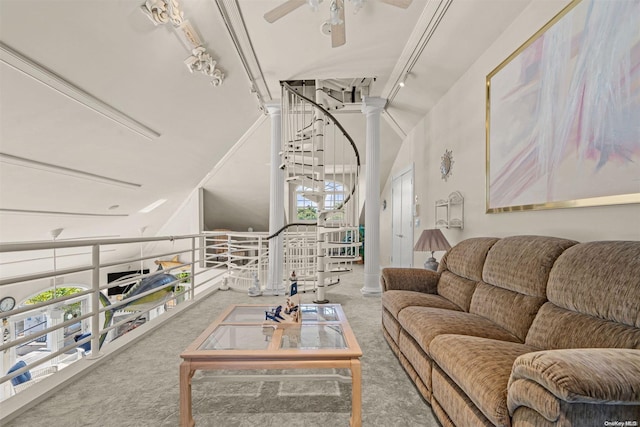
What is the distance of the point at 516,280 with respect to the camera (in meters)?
1.63

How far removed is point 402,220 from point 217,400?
4189 mm

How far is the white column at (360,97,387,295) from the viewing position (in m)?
4.02

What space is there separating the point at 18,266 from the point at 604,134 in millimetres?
7691

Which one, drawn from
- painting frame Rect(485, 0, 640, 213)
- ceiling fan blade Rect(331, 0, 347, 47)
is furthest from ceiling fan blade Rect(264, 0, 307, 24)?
painting frame Rect(485, 0, 640, 213)

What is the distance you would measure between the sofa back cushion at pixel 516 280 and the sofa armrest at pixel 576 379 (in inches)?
27.7

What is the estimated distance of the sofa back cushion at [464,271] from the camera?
2059 mm

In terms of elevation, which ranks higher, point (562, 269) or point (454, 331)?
point (562, 269)

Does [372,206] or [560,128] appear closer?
[560,128]

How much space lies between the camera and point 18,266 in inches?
193

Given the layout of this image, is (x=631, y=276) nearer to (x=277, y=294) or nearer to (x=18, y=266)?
(x=277, y=294)

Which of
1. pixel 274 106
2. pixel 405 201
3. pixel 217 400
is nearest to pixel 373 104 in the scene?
pixel 274 106

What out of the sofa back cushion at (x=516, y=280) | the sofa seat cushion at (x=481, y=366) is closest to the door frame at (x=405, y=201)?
the sofa back cushion at (x=516, y=280)

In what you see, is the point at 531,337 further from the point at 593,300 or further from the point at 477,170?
the point at 477,170

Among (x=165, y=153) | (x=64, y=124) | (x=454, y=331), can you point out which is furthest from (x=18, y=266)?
(x=454, y=331)
